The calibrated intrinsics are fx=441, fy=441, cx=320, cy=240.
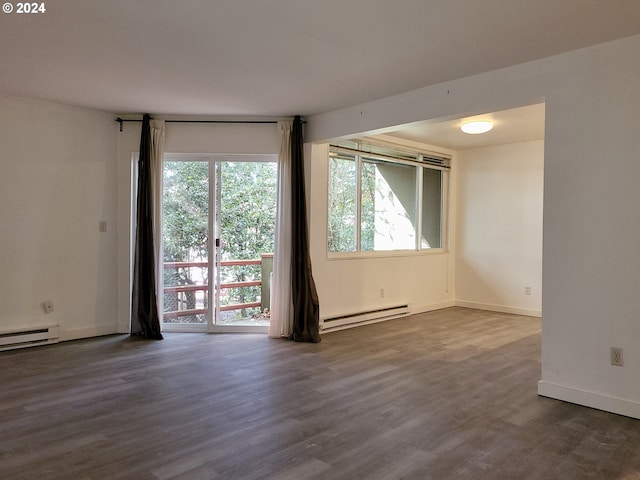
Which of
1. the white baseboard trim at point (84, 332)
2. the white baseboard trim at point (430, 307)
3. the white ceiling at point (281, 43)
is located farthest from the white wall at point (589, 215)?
the white baseboard trim at point (84, 332)

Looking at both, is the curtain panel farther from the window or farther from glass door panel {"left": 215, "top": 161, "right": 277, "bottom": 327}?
the window

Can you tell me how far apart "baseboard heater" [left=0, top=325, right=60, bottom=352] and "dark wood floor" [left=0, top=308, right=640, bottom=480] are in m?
0.16

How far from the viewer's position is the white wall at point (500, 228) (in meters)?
6.35

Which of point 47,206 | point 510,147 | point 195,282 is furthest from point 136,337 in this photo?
point 510,147

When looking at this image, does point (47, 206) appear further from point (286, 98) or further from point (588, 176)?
point (588, 176)

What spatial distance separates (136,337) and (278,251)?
1.84 m

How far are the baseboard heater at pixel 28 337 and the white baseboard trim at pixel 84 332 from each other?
10 cm

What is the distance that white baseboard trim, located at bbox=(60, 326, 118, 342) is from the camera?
4.77m

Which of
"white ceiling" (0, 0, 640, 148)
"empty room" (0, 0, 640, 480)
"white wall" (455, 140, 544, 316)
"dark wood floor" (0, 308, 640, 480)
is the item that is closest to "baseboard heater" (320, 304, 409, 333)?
"empty room" (0, 0, 640, 480)

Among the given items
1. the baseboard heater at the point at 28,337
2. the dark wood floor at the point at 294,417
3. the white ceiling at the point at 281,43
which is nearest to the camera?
the dark wood floor at the point at 294,417

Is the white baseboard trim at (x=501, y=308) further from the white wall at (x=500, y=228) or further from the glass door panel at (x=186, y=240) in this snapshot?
the glass door panel at (x=186, y=240)

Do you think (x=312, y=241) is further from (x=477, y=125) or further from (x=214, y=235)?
(x=477, y=125)

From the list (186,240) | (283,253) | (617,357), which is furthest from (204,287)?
(617,357)

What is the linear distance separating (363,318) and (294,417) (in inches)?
116
